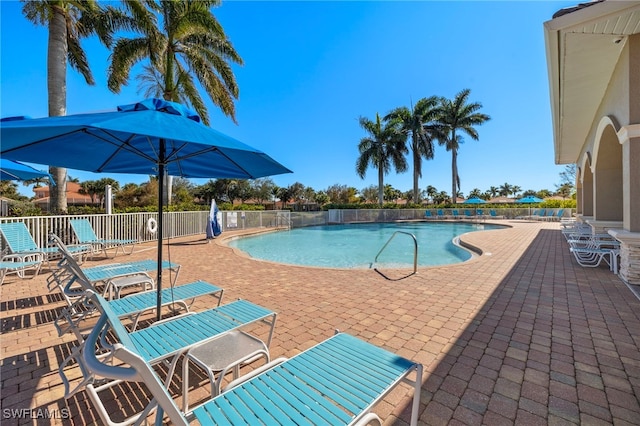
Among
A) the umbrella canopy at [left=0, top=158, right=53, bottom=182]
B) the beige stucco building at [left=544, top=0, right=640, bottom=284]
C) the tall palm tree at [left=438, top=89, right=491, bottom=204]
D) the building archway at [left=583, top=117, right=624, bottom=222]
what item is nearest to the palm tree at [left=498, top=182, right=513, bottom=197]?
the tall palm tree at [left=438, top=89, right=491, bottom=204]

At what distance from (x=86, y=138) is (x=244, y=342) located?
104 inches

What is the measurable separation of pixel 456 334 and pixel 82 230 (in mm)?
8953

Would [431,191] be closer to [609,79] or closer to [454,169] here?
[454,169]

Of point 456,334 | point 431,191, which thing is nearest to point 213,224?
point 456,334

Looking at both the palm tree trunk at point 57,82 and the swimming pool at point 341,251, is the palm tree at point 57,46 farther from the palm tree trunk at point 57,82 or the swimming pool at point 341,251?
the swimming pool at point 341,251

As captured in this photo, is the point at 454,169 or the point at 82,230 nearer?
the point at 82,230

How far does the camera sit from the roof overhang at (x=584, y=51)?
3713 millimetres

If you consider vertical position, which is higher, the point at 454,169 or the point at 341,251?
the point at 454,169

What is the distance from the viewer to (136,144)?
11.2 ft

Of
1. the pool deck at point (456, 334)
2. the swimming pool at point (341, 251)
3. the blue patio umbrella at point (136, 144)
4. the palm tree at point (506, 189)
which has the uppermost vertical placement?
the palm tree at point (506, 189)

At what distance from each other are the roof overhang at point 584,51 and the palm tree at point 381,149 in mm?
18709

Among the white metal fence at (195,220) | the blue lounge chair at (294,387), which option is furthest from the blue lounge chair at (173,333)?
the white metal fence at (195,220)

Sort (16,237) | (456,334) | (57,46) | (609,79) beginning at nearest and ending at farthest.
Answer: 1. (456,334)
2. (16,237)
3. (609,79)
4. (57,46)

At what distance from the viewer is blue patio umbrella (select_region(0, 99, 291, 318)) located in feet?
6.47
